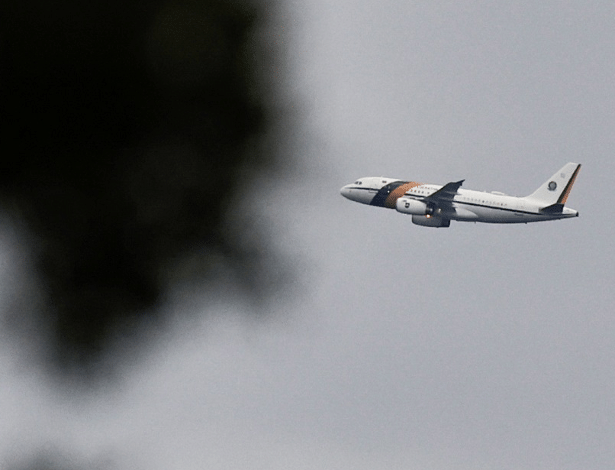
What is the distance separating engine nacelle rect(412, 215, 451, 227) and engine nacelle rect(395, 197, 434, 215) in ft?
1.27

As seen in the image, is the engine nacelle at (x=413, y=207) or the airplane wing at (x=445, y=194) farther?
the airplane wing at (x=445, y=194)

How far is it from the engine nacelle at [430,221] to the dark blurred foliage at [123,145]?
45.7 metres

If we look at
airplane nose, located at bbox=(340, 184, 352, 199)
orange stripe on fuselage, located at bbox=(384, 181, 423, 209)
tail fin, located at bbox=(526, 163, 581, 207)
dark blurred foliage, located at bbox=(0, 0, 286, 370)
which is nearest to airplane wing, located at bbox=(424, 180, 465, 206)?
orange stripe on fuselage, located at bbox=(384, 181, 423, 209)

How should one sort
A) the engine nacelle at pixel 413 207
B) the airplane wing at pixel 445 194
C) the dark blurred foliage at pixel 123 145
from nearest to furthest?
the dark blurred foliage at pixel 123 145, the engine nacelle at pixel 413 207, the airplane wing at pixel 445 194

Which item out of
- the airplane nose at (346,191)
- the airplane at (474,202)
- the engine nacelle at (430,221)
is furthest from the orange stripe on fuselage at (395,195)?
the engine nacelle at (430,221)

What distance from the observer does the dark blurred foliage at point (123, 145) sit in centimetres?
4028

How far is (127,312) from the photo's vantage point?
145ft

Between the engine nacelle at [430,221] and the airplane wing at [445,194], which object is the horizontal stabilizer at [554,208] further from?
the engine nacelle at [430,221]

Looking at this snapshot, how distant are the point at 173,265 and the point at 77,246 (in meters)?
4.39

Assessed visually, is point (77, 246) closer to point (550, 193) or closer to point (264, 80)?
point (264, 80)

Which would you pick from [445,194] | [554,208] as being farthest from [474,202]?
[554,208]

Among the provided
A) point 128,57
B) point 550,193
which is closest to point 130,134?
point 128,57

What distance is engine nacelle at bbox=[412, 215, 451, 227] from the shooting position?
92000 mm

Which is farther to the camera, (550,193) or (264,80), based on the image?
(550,193)
